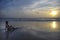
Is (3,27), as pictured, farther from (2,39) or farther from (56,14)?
(56,14)

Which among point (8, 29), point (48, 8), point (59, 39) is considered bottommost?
point (59, 39)

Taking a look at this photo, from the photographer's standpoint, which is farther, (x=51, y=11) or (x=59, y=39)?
(x=51, y=11)

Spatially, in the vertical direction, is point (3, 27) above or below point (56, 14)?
below

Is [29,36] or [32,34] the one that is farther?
[32,34]

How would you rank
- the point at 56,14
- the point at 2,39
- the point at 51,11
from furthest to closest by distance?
the point at 51,11
the point at 56,14
the point at 2,39

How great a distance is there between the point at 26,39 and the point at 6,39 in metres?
0.82

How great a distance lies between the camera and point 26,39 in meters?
4.83

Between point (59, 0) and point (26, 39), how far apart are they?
2966 mm

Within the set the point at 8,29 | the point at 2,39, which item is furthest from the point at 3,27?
the point at 2,39

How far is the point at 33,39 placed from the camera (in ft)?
15.9

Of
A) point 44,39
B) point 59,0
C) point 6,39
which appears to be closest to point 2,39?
point 6,39

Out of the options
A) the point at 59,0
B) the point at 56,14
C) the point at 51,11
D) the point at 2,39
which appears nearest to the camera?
the point at 2,39

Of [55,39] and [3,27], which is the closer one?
A: [55,39]

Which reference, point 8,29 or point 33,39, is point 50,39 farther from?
point 8,29
